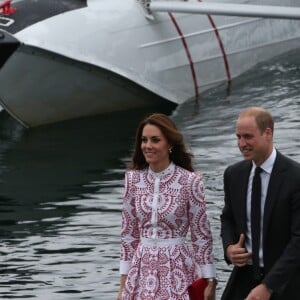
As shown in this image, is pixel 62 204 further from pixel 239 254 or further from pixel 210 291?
pixel 239 254

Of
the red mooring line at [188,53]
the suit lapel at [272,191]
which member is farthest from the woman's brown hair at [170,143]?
the red mooring line at [188,53]

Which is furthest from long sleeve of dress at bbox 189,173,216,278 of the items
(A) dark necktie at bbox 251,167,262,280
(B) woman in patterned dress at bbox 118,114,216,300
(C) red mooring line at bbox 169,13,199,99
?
(C) red mooring line at bbox 169,13,199,99

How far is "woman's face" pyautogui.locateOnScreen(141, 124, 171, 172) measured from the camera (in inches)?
304

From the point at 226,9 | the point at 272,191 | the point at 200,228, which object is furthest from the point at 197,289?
the point at 226,9

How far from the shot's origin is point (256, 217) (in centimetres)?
735

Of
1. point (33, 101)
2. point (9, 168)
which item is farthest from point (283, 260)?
point (33, 101)

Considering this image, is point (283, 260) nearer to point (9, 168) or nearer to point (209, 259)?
point (209, 259)

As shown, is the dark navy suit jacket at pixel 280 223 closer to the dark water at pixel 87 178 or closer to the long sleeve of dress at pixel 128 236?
the long sleeve of dress at pixel 128 236

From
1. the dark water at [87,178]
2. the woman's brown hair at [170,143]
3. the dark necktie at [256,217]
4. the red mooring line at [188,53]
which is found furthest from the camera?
the red mooring line at [188,53]

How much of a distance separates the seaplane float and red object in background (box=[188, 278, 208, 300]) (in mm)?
11370

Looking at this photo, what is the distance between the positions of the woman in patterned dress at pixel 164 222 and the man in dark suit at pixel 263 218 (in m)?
0.29

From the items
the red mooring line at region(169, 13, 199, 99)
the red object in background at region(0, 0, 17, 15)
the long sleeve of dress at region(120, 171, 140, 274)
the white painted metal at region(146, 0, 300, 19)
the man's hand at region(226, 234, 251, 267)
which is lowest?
the man's hand at region(226, 234, 251, 267)

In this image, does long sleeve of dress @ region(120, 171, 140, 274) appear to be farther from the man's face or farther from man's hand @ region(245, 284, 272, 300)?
man's hand @ region(245, 284, 272, 300)

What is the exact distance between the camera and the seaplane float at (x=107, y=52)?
1959 centimetres
